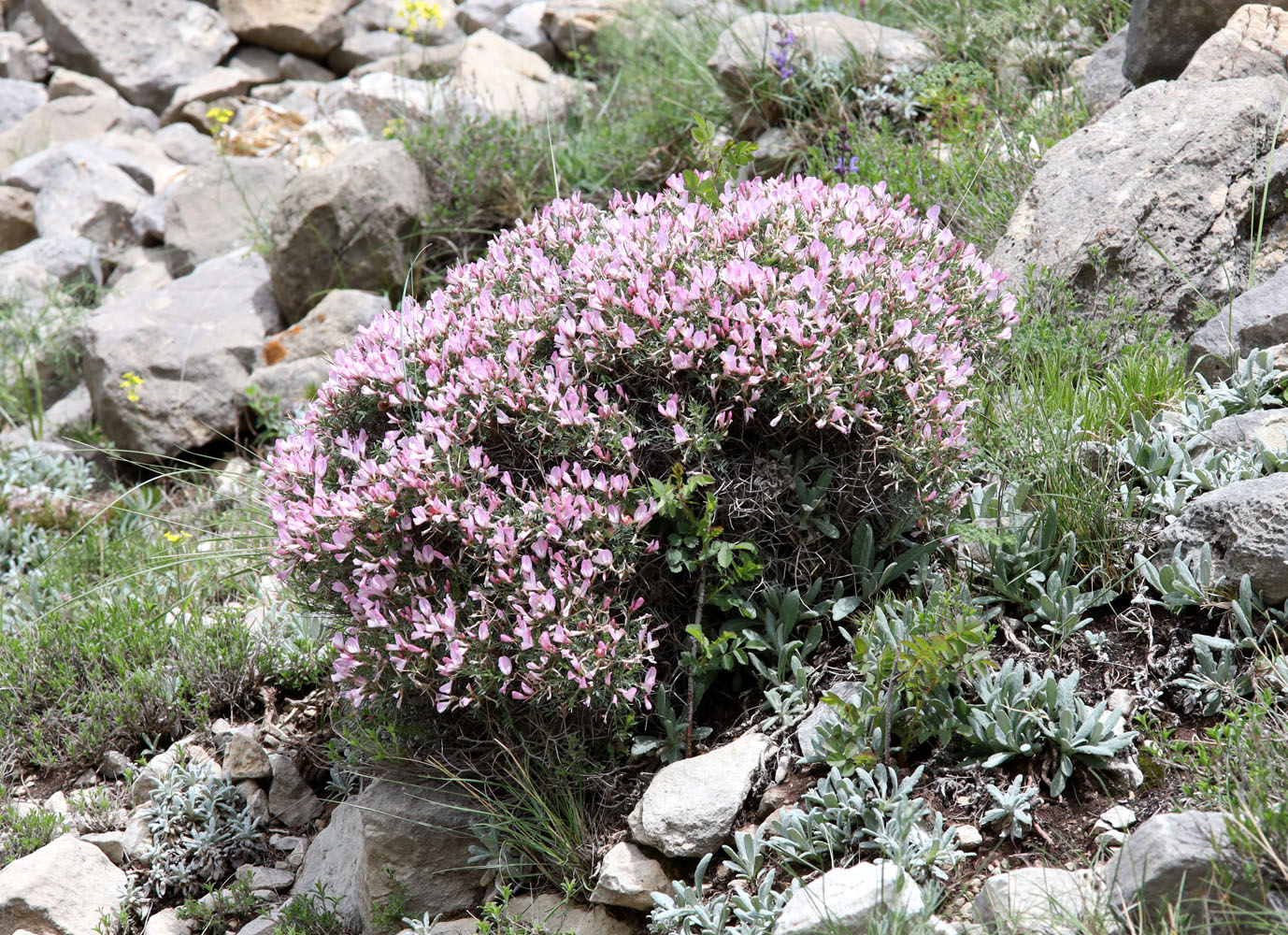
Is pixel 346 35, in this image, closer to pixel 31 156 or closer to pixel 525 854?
pixel 31 156

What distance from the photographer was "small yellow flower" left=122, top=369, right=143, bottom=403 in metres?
5.87

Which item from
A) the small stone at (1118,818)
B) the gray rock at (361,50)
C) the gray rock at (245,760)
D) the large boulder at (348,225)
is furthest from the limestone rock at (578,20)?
the small stone at (1118,818)

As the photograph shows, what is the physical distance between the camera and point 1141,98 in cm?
459

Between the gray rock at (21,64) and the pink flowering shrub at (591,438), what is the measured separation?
978 cm

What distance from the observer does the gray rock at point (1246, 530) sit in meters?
2.83

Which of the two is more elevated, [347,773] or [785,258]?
[785,258]

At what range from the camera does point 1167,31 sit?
5.02 m

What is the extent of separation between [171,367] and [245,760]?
3128 millimetres

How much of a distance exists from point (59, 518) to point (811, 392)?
4.56 metres

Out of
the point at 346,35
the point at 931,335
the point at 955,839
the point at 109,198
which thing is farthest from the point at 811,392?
the point at 346,35

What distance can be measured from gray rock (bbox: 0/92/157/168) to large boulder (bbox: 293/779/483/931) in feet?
28.8

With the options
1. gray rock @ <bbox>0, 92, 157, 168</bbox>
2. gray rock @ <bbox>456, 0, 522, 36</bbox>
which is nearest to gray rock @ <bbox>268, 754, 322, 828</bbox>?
gray rock @ <bbox>0, 92, 157, 168</bbox>

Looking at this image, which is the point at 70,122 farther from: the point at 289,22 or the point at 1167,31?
the point at 1167,31

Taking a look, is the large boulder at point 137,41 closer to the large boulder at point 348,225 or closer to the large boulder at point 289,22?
the large boulder at point 289,22
